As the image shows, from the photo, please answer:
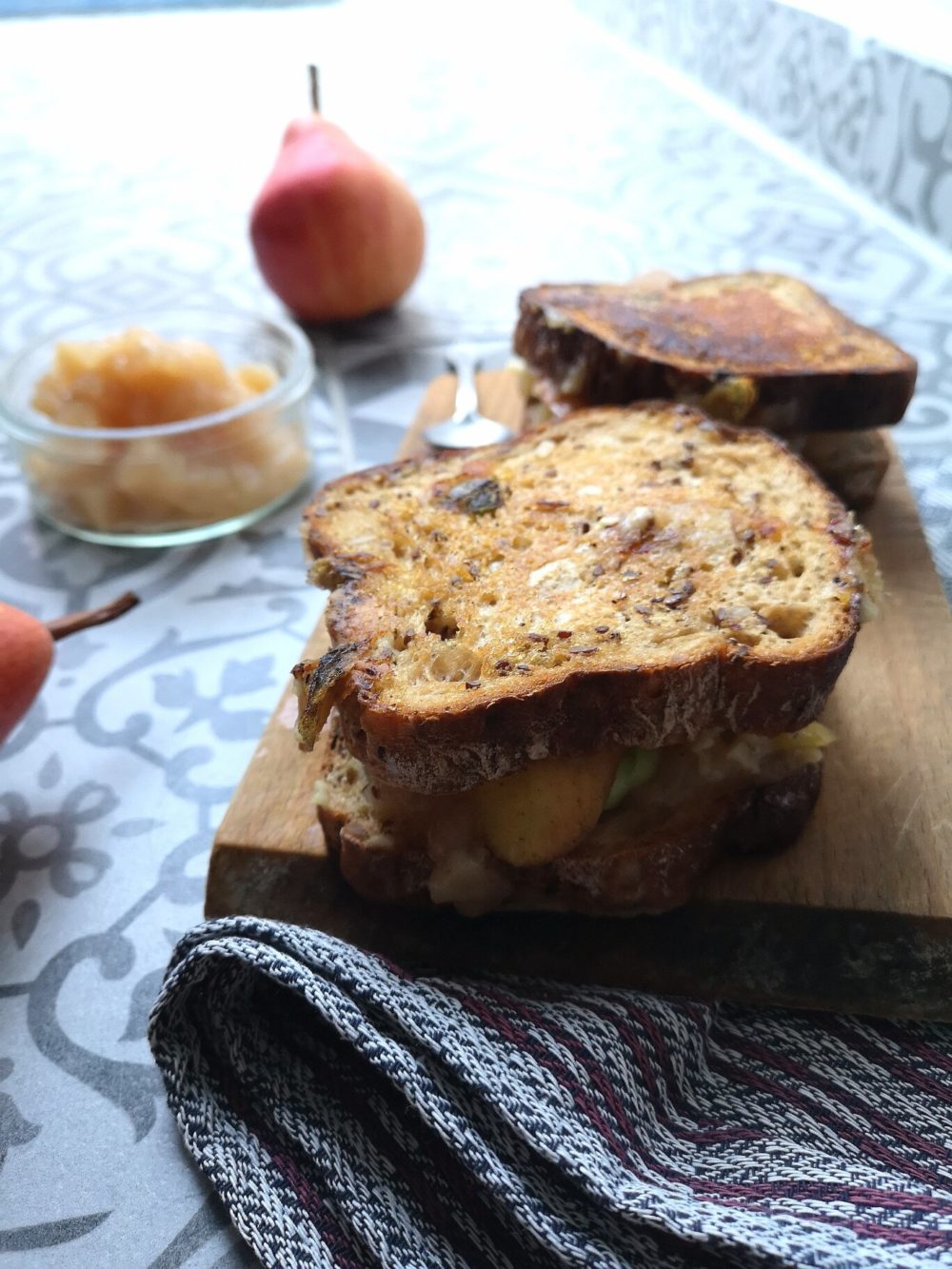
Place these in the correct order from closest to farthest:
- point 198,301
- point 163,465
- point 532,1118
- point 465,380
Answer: point 532,1118
point 163,465
point 465,380
point 198,301

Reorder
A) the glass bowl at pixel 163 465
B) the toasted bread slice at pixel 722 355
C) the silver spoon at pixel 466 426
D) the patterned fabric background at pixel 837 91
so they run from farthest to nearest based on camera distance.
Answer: the patterned fabric background at pixel 837 91, the silver spoon at pixel 466 426, the glass bowl at pixel 163 465, the toasted bread slice at pixel 722 355

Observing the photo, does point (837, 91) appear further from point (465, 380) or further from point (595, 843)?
point (595, 843)

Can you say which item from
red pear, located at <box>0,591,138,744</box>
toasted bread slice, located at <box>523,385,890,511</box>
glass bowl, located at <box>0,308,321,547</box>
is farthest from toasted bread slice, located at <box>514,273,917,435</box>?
red pear, located at <box>0,591,138,744</box>

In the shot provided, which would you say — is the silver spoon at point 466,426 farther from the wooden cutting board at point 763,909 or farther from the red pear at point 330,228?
the wooden cutting board at point 763,909

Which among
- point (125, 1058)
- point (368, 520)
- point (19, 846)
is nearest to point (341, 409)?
point (368, 520)

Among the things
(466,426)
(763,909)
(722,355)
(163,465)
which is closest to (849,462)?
(722,355)

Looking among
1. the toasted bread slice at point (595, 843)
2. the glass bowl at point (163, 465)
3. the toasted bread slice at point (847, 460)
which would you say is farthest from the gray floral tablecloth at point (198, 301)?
the toasted bread slice at point (595, 843)
